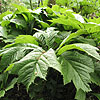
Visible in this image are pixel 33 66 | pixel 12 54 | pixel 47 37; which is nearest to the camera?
pixel 33 66

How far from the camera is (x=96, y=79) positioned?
2.96ft

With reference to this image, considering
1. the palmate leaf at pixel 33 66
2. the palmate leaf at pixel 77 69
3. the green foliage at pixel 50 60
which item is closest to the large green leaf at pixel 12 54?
the green foliage at pixel 50 60

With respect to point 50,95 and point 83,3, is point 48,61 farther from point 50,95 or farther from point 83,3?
point 83,3

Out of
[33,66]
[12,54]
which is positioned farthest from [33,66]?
[12,54]

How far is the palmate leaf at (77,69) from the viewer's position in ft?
2.37

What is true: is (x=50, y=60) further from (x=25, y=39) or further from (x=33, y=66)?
(x=25, y=39)

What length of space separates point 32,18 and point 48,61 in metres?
0.72

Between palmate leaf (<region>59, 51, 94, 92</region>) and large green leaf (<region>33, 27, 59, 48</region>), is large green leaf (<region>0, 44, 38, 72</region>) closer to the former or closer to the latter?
large green leaf (<region>33, 27, 59, 48</region>)

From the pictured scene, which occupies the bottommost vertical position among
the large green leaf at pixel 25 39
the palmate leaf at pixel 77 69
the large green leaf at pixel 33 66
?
the palmate leaf at pixel 77 69

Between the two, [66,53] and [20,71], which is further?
[66,53]

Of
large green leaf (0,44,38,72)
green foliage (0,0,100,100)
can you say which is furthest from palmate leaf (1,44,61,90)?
large green leaf (0,44,38,72)

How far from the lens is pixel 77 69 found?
782mm

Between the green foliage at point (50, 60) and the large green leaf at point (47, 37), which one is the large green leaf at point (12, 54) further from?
the large green leaf at point (47, 37)

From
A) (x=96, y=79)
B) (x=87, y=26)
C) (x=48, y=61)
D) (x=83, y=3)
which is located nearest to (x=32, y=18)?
(x=87, y=26)
